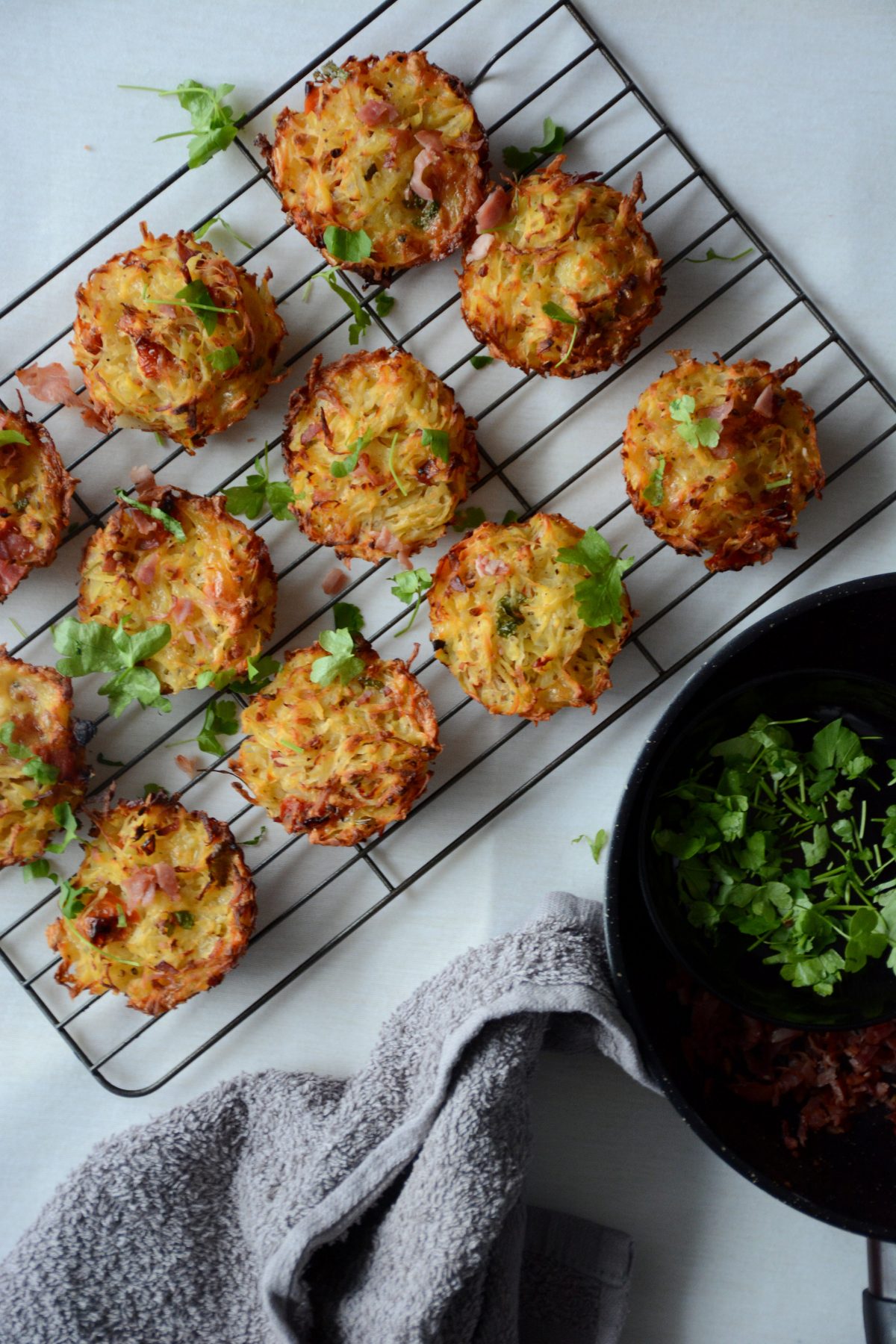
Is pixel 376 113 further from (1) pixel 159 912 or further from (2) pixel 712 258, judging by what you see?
(1) pixel 159 912

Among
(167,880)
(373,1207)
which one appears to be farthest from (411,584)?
(373,1207)

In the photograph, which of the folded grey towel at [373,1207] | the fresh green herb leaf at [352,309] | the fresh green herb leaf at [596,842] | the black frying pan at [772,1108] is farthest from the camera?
→ the fresh green herb leaf at [596,842]

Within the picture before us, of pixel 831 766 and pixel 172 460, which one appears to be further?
pixel 172 460

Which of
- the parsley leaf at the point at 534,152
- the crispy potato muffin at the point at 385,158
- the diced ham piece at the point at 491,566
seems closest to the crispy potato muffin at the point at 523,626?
the diced ham piece at the point at 491,566

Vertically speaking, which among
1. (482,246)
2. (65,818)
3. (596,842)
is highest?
(482,246)

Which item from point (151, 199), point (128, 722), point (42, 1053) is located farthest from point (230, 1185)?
point (151, 199)

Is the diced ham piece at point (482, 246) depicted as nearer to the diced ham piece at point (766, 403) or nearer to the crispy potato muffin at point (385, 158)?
the crispy potato muffin at point (385, 158)

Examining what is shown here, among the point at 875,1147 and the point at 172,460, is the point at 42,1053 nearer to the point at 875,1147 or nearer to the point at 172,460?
the point at 172,460
